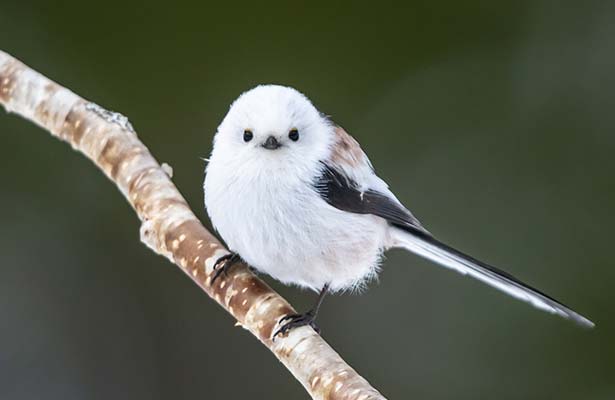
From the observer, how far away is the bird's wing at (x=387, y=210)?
150 centimetres

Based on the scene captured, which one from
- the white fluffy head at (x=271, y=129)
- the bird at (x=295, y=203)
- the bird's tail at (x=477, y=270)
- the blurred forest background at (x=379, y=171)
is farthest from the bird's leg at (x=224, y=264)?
the blurred forest background at (x=379, y=171)

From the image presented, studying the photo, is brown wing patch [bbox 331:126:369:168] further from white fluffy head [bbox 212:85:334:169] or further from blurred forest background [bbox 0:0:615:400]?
blurred forest background [bbox 0:0:615:400]

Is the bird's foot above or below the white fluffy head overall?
below

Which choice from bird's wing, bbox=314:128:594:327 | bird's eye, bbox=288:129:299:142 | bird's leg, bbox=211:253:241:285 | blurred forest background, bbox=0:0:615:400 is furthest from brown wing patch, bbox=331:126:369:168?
blurred forest background, bbox=0:0:615:400

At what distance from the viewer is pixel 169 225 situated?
1566 mm

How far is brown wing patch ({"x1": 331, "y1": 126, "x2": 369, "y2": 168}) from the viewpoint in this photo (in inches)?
62.5

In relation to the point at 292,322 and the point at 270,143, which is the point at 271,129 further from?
the point at 292,322

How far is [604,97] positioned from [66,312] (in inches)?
69.2

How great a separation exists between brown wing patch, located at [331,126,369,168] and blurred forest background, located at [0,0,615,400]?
705mm

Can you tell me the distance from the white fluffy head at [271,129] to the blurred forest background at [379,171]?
813mm

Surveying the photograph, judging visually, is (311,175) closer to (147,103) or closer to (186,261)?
(186,261)

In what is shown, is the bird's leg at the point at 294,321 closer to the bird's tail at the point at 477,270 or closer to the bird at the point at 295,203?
the bird at the point at 295,203

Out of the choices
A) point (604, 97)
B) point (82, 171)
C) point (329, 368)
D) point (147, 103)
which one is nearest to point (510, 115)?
point (604, 97)

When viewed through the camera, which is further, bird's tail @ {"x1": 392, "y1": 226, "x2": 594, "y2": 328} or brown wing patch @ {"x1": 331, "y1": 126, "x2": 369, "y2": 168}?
brown wing patch @ {"x1": 331, "y1": 126, "x2": 369, "y2": 168}
